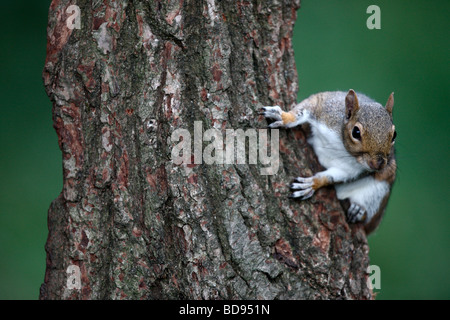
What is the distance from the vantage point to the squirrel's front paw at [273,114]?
215 cm

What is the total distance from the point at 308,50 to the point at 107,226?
241 centimetres

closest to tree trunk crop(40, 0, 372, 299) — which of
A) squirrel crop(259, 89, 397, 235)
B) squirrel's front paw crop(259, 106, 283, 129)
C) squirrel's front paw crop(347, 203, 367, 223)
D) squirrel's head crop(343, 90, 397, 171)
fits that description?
squirrel's front paw crop(259, 106, 283, 129)

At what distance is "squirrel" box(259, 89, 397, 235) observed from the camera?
7.48 feet

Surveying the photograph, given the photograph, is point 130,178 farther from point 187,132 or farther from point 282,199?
point 282,199

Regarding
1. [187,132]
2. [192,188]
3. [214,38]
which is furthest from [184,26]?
[192,188]

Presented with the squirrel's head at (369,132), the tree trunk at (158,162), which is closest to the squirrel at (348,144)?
the squirrel's head at (369,132)

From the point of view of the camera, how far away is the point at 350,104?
248cm

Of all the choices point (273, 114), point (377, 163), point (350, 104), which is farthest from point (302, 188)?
point (350, 104)

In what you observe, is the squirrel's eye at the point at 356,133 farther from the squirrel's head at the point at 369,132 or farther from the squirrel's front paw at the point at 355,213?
the squirrel's front paw at the point at 355,213

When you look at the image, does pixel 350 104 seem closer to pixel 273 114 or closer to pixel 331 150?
pixel 331 150

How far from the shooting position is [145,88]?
2.03 m

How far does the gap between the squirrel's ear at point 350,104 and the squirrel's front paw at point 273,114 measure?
47 cm

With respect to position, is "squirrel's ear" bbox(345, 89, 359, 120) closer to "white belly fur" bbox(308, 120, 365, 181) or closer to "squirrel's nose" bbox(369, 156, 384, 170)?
"white belly fur" bbox(308, 120, 365, 181)

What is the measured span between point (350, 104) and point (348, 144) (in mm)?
191
